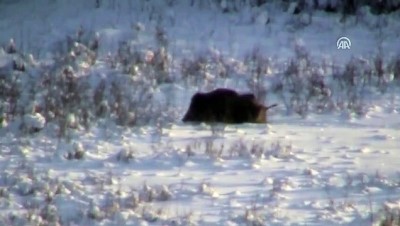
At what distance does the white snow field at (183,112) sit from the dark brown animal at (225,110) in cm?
14

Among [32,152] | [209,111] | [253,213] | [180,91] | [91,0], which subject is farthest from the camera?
[91,0]

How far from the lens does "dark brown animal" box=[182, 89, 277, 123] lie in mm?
10525

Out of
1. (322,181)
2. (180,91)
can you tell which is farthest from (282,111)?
(322,181)

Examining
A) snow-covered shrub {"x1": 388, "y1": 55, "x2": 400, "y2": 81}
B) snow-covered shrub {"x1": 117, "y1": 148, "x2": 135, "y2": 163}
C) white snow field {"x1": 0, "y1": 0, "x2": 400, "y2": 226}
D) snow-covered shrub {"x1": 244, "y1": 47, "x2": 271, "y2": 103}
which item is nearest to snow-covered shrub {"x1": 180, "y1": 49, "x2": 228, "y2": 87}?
white snow field {"x1": 0, "y1": 0, "x2": 400, "y2": 226}

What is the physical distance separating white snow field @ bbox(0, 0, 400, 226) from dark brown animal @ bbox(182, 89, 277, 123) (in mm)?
137

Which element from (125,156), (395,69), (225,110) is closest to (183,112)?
(225,110)

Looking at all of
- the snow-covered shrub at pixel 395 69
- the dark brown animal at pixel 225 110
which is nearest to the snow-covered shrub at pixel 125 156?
the dark brown animal at pixel 225 110

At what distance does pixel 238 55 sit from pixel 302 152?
455 centimetres

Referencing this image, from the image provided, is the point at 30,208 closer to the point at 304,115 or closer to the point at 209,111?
the point at 209,111

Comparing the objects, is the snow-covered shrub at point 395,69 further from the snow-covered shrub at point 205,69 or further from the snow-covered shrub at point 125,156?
the snow-covered shrub at point 125,156

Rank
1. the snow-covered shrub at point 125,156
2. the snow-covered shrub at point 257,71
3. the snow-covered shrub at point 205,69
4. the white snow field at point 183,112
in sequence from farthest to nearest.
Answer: the snow-covered shrub at point 205,69 → the snow-covered shrub at point 257,71 → the snow-covered shrub at point 125,156 → the white snow field at point 183,112

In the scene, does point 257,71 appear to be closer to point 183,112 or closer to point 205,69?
point 205,69

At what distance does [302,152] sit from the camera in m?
9.41

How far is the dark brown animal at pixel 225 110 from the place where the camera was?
10525mm
